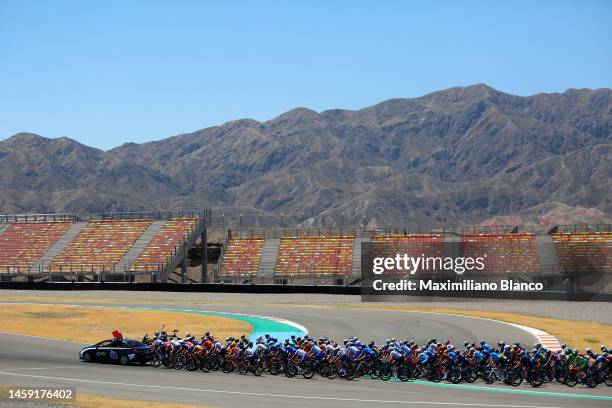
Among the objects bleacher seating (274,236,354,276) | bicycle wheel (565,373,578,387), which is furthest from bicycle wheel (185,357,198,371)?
bleacher seating (274,236,354,276)

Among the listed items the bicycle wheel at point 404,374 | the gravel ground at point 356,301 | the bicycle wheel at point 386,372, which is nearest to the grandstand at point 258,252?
the gravel ground at point 356,301

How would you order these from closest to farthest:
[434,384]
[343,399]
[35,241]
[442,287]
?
[343,399], [434,384], [442,287], [35,241]

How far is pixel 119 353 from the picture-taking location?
3180cm

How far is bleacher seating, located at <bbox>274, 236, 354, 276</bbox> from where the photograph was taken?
255 feet

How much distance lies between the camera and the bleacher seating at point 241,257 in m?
79.1

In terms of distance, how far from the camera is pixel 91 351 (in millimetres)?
32219

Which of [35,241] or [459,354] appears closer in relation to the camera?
[459,354]

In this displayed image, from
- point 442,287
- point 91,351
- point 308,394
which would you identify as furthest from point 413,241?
point 308,394

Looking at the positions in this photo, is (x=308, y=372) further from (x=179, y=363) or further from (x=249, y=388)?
(x=179, y=363)

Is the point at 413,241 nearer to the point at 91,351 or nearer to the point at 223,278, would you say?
the point at 223,278

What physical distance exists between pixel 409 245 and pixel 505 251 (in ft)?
27.0

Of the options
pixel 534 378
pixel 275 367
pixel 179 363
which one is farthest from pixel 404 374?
pixel 179 363

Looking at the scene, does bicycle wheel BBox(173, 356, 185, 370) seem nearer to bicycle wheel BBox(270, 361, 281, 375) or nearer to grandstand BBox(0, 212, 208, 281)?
bicycle wheel BBox(270, 361, 281, 375)

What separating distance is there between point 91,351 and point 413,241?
4609cm
